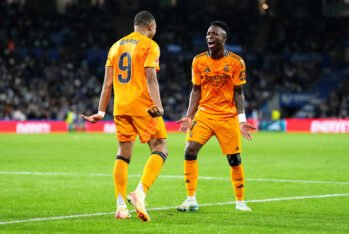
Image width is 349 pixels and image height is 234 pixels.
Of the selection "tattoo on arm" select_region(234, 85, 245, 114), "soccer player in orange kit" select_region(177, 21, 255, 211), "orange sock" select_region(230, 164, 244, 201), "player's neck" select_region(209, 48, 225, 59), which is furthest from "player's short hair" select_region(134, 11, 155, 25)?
"orange sock" select_region(230, 164, 244, 201)

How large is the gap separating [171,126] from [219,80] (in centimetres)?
4015

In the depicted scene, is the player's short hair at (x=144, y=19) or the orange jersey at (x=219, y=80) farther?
the orange jersey at (x=219, y=80)

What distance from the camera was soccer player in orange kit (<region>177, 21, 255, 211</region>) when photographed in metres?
11.5

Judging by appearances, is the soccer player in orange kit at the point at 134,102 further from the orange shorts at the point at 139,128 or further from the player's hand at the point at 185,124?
the player's hand at the point at 185,124

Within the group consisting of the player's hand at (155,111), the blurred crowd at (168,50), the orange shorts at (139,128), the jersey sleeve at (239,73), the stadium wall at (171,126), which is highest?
the jersey sleeve at (239,73)

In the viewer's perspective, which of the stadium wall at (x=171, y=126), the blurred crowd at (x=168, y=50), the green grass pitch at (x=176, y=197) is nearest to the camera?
the green grass pitch at (x=176, y=197)

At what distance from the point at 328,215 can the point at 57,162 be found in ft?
41.2

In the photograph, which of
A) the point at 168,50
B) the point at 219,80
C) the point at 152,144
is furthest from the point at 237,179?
the point at 168,50

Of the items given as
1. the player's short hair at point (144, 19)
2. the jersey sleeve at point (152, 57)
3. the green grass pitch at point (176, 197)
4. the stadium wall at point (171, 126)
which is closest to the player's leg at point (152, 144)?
the green grass pitch at point (176, 197)

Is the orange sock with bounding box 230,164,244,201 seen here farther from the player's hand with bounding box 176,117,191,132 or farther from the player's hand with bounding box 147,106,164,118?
the player's hand with bounding box 147,106,164,118

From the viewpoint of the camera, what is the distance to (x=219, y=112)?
11.7 metres

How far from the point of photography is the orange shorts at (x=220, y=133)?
11594mm

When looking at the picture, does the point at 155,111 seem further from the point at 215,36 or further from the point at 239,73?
the point at 239,73

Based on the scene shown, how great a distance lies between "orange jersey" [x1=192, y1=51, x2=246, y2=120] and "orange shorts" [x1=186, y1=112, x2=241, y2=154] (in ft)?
0.31
